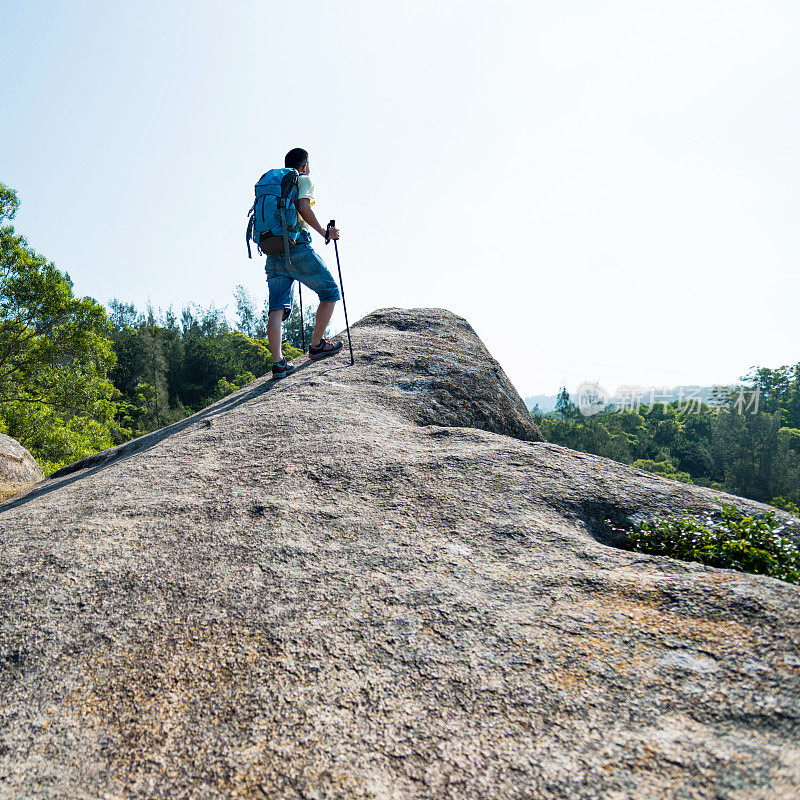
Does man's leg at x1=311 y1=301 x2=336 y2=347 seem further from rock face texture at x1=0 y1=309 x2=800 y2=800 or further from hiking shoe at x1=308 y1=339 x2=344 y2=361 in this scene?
rock face texture at x1=0 y1=309 x2=800 y2=800

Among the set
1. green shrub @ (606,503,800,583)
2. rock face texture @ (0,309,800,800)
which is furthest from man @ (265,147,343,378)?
green shrub @ (606,503,800,583)

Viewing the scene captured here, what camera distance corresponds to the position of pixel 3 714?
2297 millimetres

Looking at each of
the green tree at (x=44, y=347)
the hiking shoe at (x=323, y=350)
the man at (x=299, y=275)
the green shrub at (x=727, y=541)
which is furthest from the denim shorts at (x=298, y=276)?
the green tree at (x=44, y=347)

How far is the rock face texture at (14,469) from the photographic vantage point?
704 centimetres

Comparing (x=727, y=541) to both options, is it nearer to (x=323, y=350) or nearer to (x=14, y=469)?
(x=323, y=350)

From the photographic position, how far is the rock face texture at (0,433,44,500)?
23.1 ft

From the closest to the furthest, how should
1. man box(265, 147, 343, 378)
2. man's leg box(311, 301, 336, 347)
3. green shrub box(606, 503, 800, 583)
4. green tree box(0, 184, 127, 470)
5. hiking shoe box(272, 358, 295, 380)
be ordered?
green shrub box(606, 503, 800, 583), man box(265, 147, 343, 378), hiking shoe box(272, 358, 295, 380), man's leg box(311, 301, 336, 347), green tree box(0, 184, 127, 470)

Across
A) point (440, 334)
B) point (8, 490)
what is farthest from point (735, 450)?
point (8, 490)

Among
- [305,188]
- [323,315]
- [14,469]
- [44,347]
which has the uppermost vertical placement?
[44,347]

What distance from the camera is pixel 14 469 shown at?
7707 millimetres

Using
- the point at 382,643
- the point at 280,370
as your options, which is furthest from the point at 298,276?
the point at 382,643

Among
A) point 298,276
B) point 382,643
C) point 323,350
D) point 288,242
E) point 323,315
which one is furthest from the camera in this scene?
point 323,350

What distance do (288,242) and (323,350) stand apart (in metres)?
1.65

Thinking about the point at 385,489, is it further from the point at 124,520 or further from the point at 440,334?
the point at 440,334
